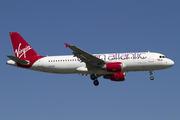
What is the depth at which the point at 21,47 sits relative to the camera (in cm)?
5291

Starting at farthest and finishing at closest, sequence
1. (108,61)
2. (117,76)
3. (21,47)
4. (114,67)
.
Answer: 1. (21,47)
2. (117,76)
3. (108,61)
4. (114,67)

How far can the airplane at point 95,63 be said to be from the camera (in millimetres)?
46500

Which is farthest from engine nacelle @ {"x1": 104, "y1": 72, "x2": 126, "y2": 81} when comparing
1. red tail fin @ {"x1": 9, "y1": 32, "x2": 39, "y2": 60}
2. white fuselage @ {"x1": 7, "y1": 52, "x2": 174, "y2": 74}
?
red tail fin @ {"x1": 9, "y1": 32, "x2": 39, "y2": 60}

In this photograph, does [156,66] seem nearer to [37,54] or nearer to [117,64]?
[117,64]

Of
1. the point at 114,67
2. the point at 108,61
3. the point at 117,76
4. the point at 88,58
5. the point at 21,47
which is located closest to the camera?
the point at 114,67

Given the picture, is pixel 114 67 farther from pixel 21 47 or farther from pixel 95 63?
pixel 21 47

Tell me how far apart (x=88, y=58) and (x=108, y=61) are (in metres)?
3.33

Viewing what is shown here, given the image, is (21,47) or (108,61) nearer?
(108,61)

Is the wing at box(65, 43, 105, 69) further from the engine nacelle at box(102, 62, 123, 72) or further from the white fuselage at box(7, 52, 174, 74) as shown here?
the engine nacelle at box(102, 62, 123, 72)

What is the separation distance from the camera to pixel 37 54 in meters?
52.3

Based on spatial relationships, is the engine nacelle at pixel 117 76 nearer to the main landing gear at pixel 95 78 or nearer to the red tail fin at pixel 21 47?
the main landing gear at pixel 95 78

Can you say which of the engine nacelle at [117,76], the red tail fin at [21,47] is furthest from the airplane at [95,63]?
the red tail fin at [21,47]

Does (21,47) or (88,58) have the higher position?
(21,47)

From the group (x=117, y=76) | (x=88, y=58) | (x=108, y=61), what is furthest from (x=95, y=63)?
(x=117, y=76)
